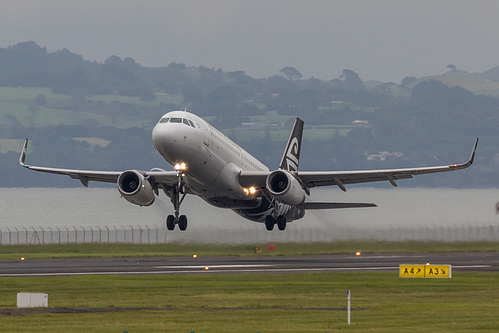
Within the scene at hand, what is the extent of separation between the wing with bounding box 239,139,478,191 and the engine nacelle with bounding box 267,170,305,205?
32.3 inches

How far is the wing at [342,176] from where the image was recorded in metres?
59.3

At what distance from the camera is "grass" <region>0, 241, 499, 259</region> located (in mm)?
71938

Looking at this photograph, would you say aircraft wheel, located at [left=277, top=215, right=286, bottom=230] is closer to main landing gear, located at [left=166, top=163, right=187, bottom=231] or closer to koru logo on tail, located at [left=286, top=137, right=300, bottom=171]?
koru logo on tail, located at [left=286, top=137, right=300, bottom=171]

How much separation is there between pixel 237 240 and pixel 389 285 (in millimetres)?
21919

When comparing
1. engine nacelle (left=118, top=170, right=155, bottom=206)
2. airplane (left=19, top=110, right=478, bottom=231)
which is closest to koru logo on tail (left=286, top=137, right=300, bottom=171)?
airplane (left=19, top=110, right=478, bottom=231)

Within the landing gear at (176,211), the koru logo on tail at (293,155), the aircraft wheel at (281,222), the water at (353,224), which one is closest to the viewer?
the landing gear at (176,211)

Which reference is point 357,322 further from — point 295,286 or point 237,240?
point 237,240

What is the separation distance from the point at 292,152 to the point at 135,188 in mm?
18365

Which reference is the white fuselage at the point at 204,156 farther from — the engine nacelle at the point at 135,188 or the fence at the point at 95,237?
the fence at the point at 95,237

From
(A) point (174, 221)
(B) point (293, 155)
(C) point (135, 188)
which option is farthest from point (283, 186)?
(B) point (293, 155)

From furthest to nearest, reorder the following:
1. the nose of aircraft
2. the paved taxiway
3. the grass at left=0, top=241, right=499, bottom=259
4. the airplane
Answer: the grass at left=0, top=241, right=499, bottom=259
the paved taxiway
the airplane
the nose of aircraft

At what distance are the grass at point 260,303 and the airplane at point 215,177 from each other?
485 centimetres

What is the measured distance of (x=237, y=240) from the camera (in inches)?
2854

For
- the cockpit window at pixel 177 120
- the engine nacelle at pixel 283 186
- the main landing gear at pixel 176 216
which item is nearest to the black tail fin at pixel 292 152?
the engine nacelle at pixel 283 186
